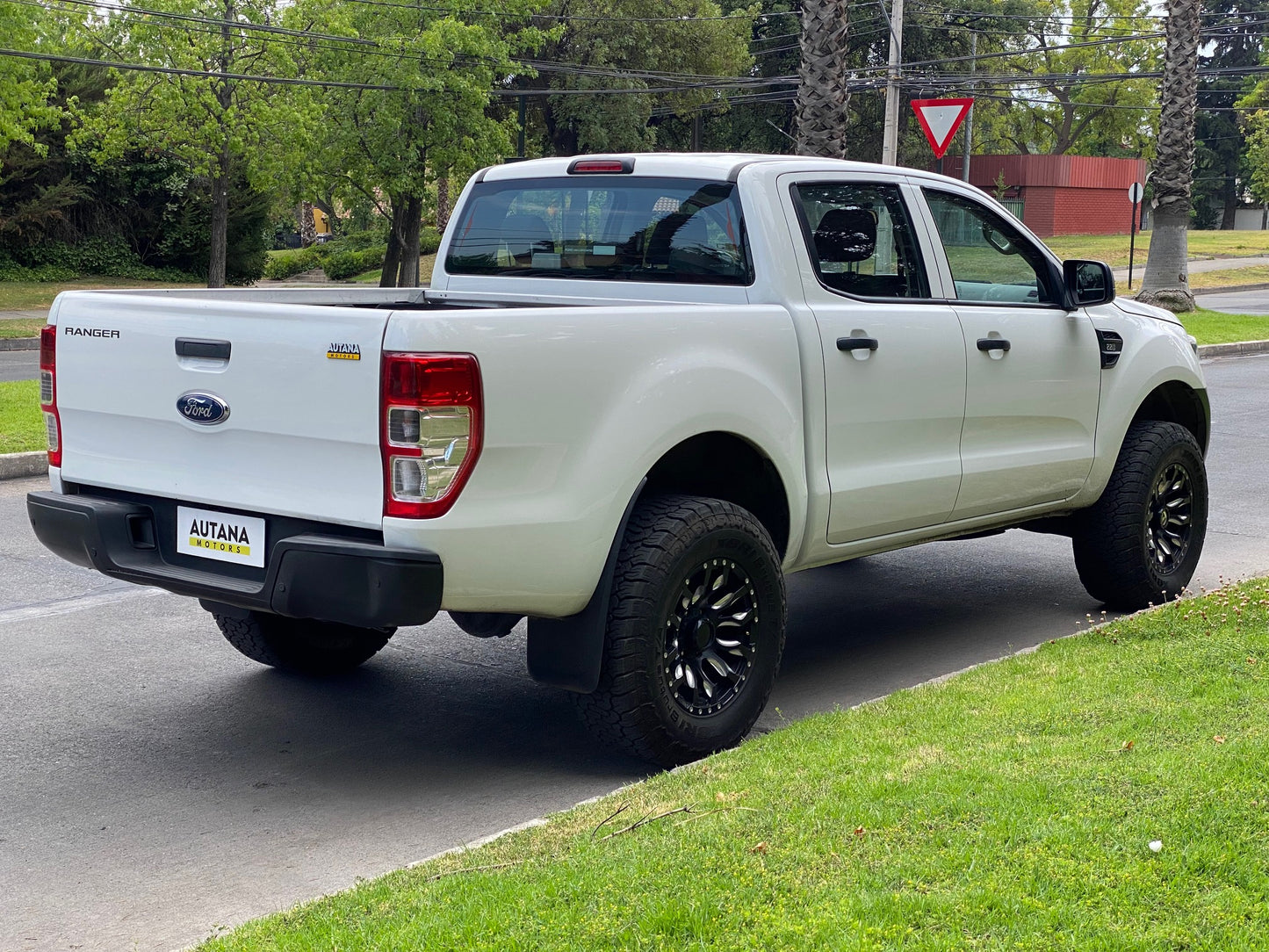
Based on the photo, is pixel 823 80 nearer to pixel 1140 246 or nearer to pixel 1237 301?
pixel 1237 301

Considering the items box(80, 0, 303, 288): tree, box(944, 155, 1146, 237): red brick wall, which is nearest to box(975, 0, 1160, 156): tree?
box(944, 155, 1146, 237): red brick wall

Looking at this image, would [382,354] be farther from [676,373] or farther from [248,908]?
[248,908]

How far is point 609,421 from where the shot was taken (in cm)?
447

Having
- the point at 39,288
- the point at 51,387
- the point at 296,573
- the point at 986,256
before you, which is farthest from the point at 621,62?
the point at 296,573

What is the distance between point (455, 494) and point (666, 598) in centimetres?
83

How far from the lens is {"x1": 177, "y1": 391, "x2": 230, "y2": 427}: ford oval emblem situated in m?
4.49

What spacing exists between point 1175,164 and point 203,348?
23.4 metres

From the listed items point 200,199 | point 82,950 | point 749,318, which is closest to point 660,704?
point 749,318

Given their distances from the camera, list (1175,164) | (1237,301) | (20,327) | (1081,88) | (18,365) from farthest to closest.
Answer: (1081,88), (1237,301), (20,327), (1175,164), (18,365)

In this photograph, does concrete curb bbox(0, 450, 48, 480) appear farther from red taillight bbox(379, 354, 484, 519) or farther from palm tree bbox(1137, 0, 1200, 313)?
palm tree bbox(1137, 0, 1200, 313)

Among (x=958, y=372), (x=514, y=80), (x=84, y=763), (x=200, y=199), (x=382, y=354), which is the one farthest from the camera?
(x=514, y=80)

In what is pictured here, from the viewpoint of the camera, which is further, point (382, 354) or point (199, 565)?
point (199, 565)

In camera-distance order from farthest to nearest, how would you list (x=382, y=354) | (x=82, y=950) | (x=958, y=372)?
1. (x=958, y=372)
2. (x=382, y=354)
3. (x=82, y=950)

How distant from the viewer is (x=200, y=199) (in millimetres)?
38438
